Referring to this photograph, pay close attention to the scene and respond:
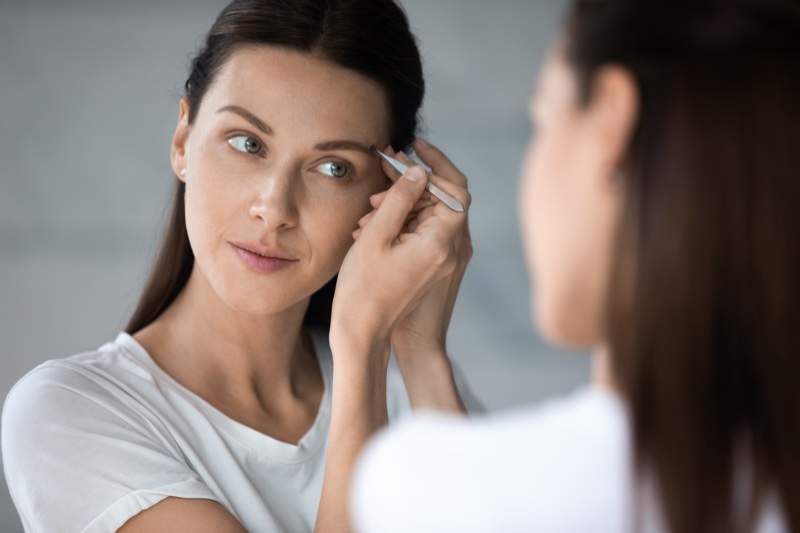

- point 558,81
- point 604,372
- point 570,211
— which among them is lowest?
point 604,372

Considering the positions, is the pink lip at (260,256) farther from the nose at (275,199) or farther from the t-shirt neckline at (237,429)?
the t-shirt neckline at (237,429)

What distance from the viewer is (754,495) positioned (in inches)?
24.6

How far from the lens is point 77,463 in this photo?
1.18 meters

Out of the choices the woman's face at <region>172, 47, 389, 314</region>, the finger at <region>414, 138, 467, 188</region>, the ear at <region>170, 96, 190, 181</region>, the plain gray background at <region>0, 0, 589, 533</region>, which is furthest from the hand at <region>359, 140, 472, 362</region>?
the plain gray background at <region>0, 0, 589, 533</region>

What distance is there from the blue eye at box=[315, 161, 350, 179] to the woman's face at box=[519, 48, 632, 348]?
0.71 metres

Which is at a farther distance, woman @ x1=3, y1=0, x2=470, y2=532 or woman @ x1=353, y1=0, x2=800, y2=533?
woman @ x1=3, y1=0, x2=470, y2=532

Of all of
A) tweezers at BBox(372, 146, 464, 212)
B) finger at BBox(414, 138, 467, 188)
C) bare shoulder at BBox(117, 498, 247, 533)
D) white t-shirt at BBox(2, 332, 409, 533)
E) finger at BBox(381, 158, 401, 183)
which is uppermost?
finger at BBox(414, 138, 467, 188)

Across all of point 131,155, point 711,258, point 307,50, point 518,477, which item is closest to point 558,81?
point 711,258

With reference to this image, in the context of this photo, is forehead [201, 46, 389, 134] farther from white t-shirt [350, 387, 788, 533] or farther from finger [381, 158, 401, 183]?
white t-shirt [350, 387, 788, 533]

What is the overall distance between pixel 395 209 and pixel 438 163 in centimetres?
20

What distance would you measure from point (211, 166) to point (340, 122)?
0.68 feet

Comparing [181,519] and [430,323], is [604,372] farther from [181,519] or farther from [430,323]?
[430,323]

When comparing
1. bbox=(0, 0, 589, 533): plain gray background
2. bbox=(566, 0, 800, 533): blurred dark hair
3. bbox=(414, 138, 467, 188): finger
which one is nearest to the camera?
bbox=(566, 0, 800, 533): blurred dark hair

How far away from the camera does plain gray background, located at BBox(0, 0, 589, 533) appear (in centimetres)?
346
